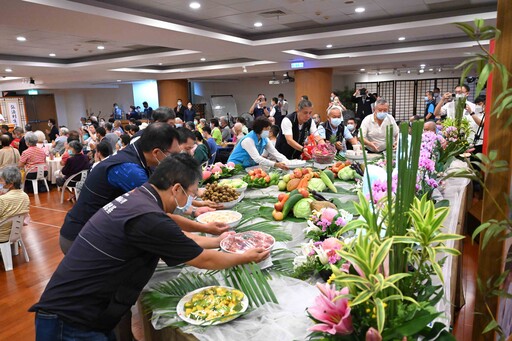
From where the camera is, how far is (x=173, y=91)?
A: 15273 mm

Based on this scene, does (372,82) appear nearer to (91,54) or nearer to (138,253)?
(91,54)

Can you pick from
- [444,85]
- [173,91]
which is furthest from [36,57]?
[444,85]

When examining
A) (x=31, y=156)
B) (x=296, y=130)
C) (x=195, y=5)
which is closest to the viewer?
(x=296, y=130)

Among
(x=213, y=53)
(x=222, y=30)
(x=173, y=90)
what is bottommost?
(x=173, y=90)

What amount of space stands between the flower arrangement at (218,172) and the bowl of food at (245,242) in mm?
1325

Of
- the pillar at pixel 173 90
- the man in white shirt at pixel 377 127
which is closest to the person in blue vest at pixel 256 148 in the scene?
the man in white shirt at pixel 377 127

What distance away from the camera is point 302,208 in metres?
2.22

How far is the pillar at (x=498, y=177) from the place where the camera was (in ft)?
3.98

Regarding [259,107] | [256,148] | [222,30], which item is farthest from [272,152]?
[259,107]

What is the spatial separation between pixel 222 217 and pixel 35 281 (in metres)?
2.56

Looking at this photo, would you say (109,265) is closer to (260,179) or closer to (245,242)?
(245,242)

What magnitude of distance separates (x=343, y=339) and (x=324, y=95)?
12205mm

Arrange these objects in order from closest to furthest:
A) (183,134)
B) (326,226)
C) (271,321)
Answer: (271,321) → (326,226) → (183,134)

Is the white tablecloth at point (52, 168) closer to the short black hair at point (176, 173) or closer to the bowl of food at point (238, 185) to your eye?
the bowl of food at point (238, 185)
